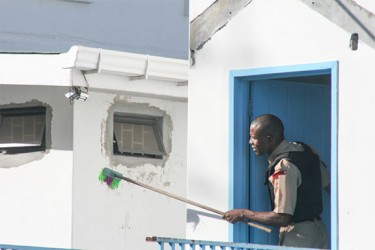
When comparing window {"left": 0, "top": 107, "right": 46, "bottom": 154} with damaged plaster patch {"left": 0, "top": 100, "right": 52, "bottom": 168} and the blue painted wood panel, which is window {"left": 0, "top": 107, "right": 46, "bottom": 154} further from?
the blue painted wood panel

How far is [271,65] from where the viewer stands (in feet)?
31.3

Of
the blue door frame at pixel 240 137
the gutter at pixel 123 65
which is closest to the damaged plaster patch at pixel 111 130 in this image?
the gutter at pixel 123 65

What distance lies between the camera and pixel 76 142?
12.9 meters

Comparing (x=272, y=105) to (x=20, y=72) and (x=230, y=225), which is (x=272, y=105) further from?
(x=20, y=72)

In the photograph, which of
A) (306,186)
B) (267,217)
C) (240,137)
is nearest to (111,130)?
(240,137)

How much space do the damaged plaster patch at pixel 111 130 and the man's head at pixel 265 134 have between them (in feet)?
12.2

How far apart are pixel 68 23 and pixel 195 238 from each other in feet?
19.1

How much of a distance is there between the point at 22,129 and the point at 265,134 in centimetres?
429

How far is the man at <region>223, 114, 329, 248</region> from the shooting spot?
9578mm

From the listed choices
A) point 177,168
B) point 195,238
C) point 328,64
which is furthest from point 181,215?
point 328,64

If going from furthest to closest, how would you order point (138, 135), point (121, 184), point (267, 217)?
point (138, 135) → point (121, 184) → point (267, 217)

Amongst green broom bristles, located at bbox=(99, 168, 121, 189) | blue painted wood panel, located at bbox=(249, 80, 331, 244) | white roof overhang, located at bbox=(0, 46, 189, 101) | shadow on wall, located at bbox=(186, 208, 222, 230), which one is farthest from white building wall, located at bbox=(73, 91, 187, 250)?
blue painted wood panel, located at bbox=(249, 80, 331, 244)

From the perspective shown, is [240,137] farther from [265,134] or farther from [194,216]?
[194,216]

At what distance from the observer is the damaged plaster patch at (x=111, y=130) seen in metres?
13.2
